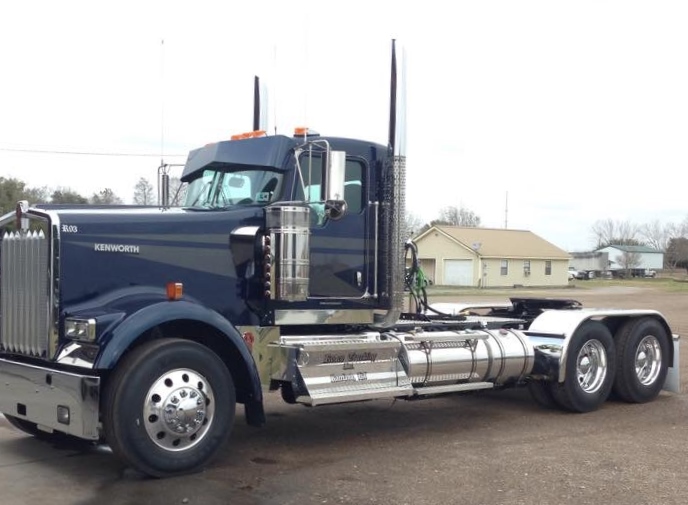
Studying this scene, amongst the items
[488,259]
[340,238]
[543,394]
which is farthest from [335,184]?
[488,259]

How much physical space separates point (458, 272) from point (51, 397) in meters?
54.4

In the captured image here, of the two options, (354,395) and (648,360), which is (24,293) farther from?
(648,360)

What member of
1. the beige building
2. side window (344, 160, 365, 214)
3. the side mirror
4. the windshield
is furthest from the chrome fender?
the beige building

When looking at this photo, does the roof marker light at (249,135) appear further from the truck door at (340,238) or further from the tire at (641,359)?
the tire at (641,359)

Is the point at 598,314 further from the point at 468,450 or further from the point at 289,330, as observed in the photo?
→ the point at 289,330

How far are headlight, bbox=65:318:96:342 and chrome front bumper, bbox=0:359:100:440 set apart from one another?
0.29 m

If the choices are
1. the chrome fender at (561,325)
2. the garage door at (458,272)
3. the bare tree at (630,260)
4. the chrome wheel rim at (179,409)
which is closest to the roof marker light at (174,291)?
the chrome wheel rim at (179,409)

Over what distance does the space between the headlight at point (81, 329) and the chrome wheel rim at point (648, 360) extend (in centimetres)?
704

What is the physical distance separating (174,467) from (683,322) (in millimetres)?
21610

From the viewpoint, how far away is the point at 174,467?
6.33 metres

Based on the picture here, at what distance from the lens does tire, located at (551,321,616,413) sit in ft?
31.2

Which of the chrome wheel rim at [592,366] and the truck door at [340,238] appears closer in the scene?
the truck door at [340,238]

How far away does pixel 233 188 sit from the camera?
7.82 meters

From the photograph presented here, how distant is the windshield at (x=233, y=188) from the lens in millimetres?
7582
